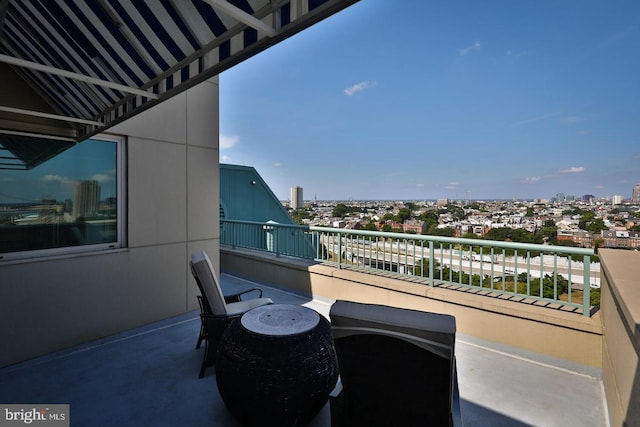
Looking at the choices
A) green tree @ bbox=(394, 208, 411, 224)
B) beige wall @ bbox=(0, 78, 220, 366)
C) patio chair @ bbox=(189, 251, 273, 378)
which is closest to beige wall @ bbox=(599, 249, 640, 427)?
patio chair @ bbox=(189, 251, 273, 378)

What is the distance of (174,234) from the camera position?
15.1ft

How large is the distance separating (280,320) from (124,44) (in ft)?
7.63

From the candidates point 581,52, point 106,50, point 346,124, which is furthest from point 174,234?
point 346,124

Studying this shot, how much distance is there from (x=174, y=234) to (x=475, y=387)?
426cm

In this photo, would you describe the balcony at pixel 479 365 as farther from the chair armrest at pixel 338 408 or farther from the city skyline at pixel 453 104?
the city skyline at pixel 453 104

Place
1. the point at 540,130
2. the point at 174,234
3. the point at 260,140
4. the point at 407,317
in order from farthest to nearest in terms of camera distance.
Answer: the point at 260,140 → the point at 540,130 → the point at 174,234 → the point at 407,317

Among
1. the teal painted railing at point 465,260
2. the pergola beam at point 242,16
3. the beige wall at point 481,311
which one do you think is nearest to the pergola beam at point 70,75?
the pergola beam at point 242,16

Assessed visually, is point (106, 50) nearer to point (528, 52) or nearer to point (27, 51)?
point (27, 51)

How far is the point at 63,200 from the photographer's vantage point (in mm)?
3645

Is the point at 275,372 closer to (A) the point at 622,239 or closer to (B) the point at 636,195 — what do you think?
(A) the point at 622,239

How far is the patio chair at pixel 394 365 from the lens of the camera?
1.41m

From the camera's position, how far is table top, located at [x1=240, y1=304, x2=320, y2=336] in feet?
7.69

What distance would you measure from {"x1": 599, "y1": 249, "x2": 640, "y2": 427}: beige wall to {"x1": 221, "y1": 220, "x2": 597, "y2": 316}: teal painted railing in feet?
0.96

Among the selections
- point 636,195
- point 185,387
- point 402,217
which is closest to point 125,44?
point 185,387
